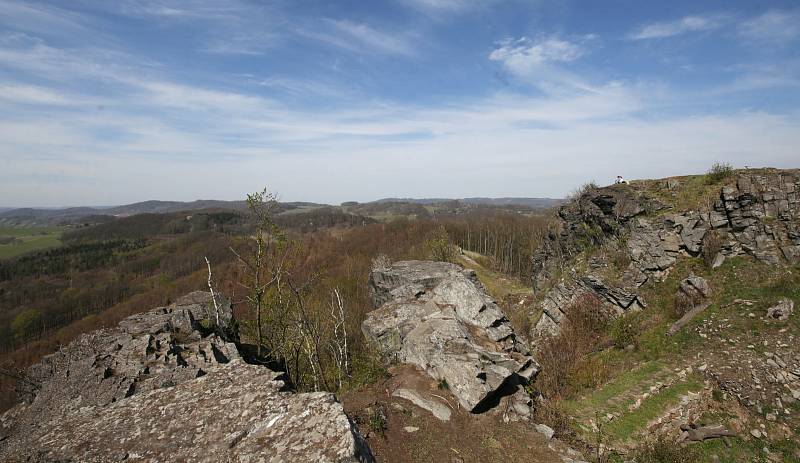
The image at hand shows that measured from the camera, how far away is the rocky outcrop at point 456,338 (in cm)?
1198

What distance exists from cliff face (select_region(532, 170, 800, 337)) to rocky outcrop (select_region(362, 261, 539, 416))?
926 cm

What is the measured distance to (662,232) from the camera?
23.3 meters

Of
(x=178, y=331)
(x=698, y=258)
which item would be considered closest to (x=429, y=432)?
(x=178, y=331)

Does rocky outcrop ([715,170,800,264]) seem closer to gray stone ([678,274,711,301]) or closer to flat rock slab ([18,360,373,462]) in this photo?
gray stone ([678,274,711,301])

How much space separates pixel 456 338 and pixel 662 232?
703 inches

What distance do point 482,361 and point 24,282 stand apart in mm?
139946

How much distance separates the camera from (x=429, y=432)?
1012 cm

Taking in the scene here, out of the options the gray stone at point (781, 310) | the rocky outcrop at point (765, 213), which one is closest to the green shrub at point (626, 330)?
the gray stone at point (781, 310)

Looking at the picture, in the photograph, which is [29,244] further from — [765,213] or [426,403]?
[765,213]

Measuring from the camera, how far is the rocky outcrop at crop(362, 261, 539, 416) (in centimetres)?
1198

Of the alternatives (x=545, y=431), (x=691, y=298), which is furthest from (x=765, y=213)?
(x=545, y=431)

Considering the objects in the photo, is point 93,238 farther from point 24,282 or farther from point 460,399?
point 460,399

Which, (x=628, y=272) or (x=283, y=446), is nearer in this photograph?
(x=283, y=446)

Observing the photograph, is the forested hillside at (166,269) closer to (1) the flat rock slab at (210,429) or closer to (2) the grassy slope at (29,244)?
(2) the grassy slope at (29,244)
